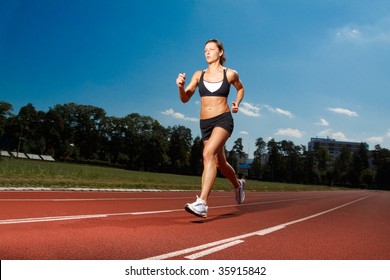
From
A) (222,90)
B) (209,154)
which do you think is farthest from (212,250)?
(222,90)

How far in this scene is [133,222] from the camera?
435 centimetres

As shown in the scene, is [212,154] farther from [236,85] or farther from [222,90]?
[236,85]

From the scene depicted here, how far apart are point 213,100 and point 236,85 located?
1.61ft

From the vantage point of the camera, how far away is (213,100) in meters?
5.14

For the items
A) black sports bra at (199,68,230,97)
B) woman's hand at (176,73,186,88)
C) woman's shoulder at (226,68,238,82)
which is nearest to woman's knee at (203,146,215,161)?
black sports bra at (199,68,230,97)

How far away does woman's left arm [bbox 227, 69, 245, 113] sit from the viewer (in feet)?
16.4

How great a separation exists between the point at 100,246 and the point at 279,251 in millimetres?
1640

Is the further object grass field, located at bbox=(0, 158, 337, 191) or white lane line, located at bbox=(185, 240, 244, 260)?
grass field, located at bbox=(0, 158, 337, 191)

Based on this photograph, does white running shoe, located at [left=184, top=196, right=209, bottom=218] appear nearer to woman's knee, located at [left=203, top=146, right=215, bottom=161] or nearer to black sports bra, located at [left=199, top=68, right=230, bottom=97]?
woman's knee, located at [left=203, top=146, right=215, bottom=161]

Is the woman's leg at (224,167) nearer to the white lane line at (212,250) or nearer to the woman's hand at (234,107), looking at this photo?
the woman's hand at (234,107)

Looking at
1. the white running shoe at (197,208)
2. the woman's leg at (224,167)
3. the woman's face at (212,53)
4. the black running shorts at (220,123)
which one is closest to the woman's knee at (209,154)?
the black running shorts at (220,123)

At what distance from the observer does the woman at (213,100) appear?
4918 millimetres

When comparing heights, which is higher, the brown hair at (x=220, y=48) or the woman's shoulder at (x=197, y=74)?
the brown hair at (x=220, y=48)
